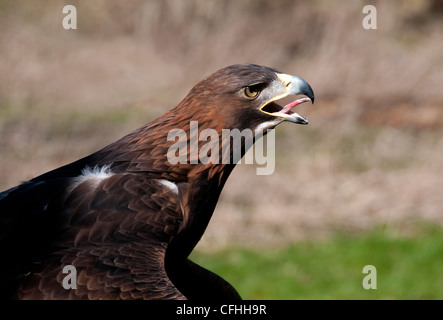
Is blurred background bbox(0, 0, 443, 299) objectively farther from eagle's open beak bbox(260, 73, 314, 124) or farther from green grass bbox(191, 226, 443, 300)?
eagle's open beak bbox(260, 73, 314, 124)

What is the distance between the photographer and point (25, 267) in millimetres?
3309

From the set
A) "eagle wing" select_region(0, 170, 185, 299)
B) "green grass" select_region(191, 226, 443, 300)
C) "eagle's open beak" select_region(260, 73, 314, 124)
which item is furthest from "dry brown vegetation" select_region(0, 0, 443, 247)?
"eagle wing" select_region(0, 170, 185, 299)

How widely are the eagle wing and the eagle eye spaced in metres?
0.61

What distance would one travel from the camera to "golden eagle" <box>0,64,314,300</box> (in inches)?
128

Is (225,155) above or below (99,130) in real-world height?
below

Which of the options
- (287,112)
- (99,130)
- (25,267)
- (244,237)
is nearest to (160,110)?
(99,130)

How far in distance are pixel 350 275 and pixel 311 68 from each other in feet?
14.3

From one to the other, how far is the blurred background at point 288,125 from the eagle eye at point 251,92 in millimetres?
4388

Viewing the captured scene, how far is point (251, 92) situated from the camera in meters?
3.96

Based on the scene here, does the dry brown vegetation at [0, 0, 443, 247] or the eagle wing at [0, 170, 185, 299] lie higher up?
the dry brown vegetation at [0, 0, 443, 247]

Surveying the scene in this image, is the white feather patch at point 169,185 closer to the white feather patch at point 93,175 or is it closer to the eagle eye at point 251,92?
the white feather patch at point 93,175

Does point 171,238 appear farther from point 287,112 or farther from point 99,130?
point 99,130
